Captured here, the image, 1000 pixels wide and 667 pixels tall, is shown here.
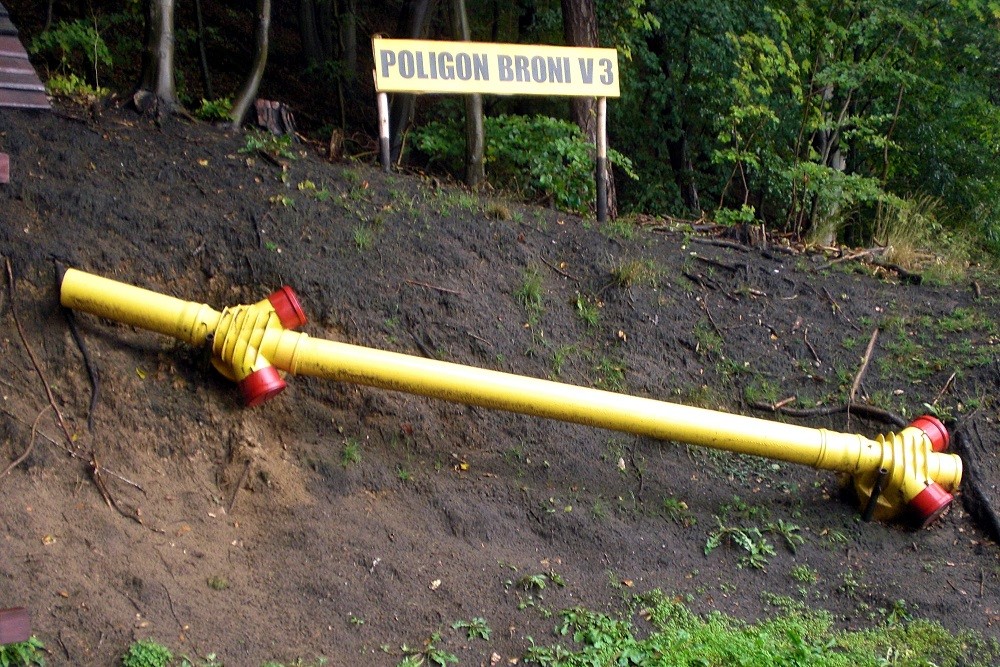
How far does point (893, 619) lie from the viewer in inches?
191

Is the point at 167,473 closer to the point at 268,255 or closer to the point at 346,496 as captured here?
the point at 346,496

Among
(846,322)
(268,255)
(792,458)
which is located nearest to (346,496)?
(268,255)

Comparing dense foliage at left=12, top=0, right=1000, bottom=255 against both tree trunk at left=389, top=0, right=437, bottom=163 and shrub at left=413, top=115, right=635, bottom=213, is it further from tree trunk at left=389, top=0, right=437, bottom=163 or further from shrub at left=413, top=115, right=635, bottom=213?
tree trunk at left=389, top=0, right=437, bottom=163

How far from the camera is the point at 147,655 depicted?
384 cm

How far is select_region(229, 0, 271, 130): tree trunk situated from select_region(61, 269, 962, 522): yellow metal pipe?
2.63 metres

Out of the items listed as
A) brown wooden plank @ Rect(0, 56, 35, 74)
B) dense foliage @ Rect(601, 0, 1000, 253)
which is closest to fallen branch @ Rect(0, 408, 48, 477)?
brown wooden plank @ Rect(0, 56, 35, 74)

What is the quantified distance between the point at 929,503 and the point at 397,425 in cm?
297

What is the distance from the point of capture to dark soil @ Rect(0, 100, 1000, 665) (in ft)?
14.3

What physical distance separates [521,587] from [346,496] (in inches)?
39.5

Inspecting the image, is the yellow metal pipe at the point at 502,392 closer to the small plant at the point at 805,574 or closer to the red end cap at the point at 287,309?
the red end cap at the point at 287,309

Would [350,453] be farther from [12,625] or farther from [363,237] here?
[12,625]

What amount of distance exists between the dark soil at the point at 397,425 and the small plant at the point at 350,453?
0.02 m

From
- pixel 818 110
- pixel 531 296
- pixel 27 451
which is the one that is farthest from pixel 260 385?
pixel 818 110

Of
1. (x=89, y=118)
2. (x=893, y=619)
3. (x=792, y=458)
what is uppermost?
(x=89, y=118)
